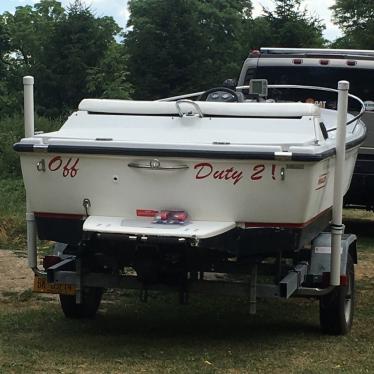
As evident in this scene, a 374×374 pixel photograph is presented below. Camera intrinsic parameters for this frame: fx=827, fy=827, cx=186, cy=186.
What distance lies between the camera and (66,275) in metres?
5.93

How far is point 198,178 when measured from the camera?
5.46 m

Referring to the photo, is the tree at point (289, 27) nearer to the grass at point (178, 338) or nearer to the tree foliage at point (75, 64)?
the tree foliage at point (75, 64)

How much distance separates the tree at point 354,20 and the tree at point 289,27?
382 cm

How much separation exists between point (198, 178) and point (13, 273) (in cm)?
366

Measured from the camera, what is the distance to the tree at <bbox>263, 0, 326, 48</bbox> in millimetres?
45469

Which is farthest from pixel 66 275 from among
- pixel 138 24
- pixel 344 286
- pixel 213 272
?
pixel 138 24

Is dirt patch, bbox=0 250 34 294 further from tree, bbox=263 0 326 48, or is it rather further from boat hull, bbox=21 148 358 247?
tree, bbox=263 0 326 48

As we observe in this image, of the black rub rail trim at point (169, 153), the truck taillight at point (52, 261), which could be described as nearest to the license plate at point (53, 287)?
the truck taillight at point (52, 261)

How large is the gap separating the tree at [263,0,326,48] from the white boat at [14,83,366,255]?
4034cm

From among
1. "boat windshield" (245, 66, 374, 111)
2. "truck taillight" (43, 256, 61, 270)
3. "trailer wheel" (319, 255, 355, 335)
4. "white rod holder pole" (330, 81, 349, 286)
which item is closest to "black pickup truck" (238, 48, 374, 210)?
"boat windshield" (245, 66, 374, 111)

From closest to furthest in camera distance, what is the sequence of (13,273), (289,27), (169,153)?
(169,153)
(13,273)
(289,27)

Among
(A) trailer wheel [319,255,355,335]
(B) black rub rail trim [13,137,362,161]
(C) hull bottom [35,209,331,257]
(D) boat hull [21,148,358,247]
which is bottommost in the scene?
(A) trailer wheel [319,255,355,335]

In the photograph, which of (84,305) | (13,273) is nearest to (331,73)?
(13,273)

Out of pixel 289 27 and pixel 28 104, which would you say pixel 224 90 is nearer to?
pixel 28 104
